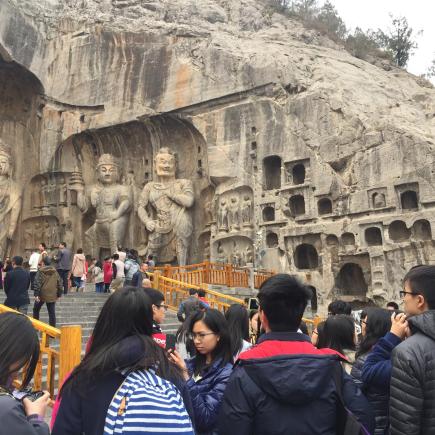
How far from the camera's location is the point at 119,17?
72.8 feet

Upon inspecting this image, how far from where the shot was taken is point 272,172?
19.5m

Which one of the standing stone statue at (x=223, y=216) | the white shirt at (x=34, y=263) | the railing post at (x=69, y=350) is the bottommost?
the railing post at (x=69, y=350)

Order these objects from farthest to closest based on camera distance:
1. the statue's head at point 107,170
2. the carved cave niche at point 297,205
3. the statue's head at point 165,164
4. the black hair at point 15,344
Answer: the statue's head at point 107,170
the statue's head at point 165,164
the carved cave niche at point 297,205
the black hair at point 15,344

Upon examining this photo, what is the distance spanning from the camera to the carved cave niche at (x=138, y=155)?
830 inches

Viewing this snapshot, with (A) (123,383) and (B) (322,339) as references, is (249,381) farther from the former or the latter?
(B) (322,339)

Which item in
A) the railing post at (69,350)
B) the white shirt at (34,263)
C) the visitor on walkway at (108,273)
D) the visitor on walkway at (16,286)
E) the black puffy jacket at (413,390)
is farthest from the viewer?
the visitor on walkway at (108,273)

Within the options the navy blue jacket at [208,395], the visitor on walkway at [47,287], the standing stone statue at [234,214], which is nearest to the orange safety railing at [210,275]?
the standing stone statue at [234,214]

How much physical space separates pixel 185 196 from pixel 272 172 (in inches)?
144

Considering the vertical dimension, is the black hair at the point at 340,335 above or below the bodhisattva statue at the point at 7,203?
below

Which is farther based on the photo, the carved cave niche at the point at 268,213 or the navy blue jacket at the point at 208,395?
the carved cave niche at the point at 268,213

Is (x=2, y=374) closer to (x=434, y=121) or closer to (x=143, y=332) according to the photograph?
(x=143, y=332)

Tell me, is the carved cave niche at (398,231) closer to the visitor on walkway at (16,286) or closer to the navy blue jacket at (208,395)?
the visitor on walkway at (16,286)

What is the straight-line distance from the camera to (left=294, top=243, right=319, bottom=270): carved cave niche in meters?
18.2

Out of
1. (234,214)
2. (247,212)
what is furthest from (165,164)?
(247,212)
